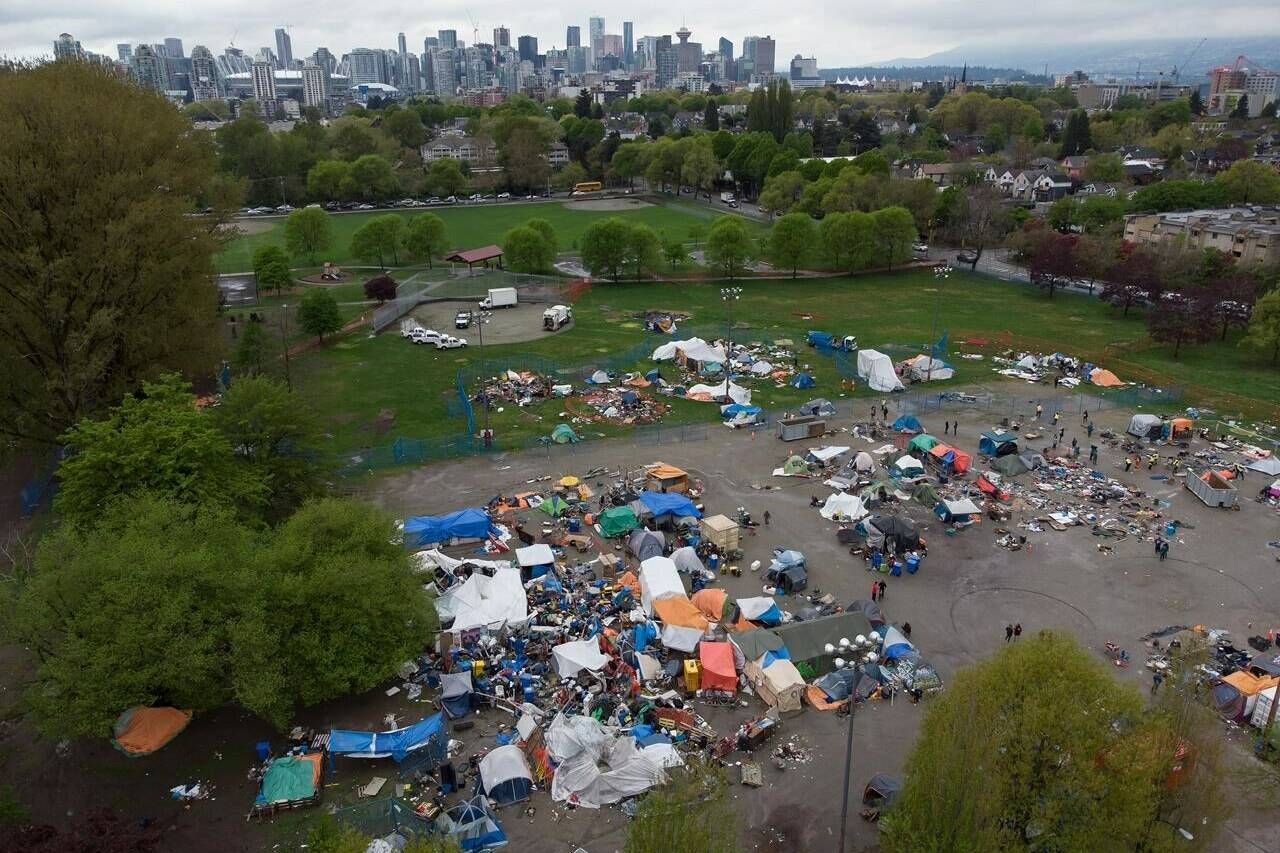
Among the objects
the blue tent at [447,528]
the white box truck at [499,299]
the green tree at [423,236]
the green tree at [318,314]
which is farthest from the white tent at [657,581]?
the green tree at [423,236]

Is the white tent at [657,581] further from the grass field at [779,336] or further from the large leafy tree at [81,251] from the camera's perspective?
the large leafy tree at [81,251]

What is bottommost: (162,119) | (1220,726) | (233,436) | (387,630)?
(1220,726)

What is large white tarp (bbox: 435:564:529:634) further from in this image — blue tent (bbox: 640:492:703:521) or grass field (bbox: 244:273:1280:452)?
grass field (bbox: 244:273:1280:452)

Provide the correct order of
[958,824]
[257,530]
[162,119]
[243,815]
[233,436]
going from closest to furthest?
[958,824]
[243,815]
[257,530]
[233,436]
[162,119]

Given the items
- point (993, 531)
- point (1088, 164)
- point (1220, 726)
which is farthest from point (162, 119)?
point (1088, 164)

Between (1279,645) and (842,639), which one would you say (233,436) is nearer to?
(842,639)
